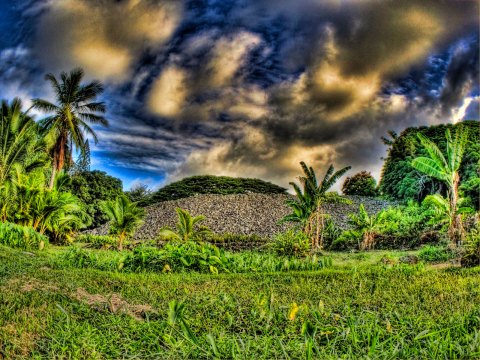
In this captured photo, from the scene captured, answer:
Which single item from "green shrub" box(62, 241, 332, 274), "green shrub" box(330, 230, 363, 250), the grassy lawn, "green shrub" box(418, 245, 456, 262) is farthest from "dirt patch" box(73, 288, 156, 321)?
"green shrub" box(330, 230, 363, 250)

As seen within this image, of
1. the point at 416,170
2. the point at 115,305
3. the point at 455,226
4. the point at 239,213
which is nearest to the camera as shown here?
the point at 115,305

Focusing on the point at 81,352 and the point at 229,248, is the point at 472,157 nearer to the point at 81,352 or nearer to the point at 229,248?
the point at 229,248

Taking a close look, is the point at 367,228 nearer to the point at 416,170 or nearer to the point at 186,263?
the point at 186,263

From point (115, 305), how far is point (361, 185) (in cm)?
2460

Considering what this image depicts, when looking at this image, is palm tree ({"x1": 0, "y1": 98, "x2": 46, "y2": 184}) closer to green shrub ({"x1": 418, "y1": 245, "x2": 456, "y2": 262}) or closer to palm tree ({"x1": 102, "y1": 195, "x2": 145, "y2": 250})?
palm tree ({"x1": 102, "y1": 195, "x2": 145, "y2": 250})

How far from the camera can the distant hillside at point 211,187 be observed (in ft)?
85.8

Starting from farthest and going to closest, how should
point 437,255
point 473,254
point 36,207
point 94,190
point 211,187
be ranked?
point 211,187 < point 94,190 < point 36,207 < point 437,255 < point 473,254

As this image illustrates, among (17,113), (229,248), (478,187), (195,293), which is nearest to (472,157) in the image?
(478,187)

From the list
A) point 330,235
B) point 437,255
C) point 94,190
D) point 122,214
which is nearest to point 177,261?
point 122,214

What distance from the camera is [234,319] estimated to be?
303 centimetres

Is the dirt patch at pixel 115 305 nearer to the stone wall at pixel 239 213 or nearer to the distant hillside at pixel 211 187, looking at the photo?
the stone wall at pixel 239 213

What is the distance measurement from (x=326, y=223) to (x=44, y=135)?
43.7ft

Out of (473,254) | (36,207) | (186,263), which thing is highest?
(36,207)

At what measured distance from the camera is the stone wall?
52.6 ft
